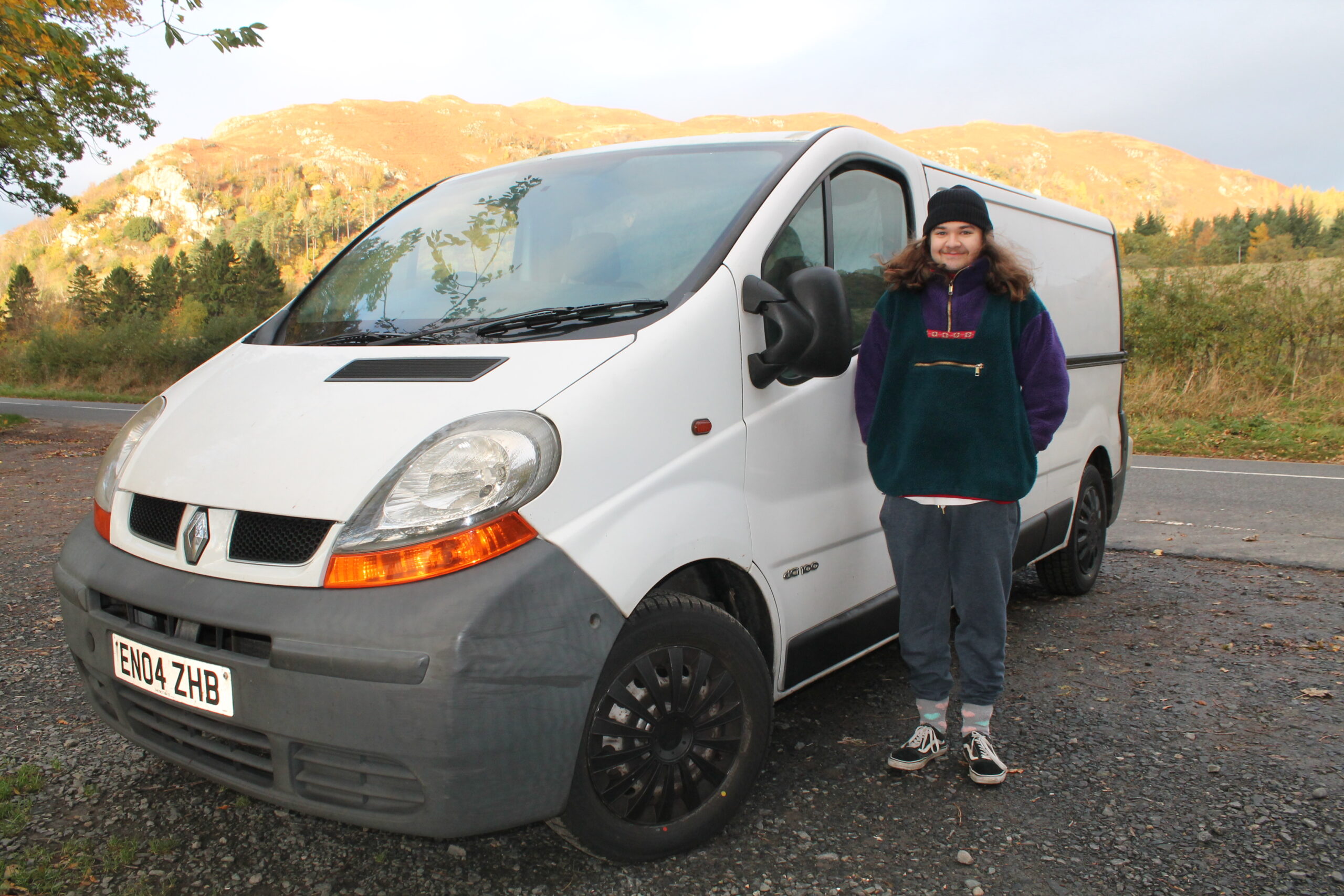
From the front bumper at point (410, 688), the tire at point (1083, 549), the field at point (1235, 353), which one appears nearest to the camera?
the front bumper at point (410, 688)

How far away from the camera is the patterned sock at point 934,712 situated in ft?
9.12

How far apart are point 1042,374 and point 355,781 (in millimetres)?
2037

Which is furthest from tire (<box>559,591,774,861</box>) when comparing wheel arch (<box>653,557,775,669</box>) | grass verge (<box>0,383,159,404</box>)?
grass verge (<box>0,383,159,404</box>)

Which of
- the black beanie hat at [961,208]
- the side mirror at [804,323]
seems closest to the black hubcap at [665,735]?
the side mirror at [804,323]

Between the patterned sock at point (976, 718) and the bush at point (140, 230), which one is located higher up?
the bush at point (140, 230)

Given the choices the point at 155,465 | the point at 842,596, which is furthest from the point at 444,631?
the point at 842,596

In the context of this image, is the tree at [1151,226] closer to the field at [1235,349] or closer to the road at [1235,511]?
the field at [1235,349]

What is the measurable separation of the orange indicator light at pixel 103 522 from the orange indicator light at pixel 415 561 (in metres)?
0.78

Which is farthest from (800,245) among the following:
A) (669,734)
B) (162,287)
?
(162,287)

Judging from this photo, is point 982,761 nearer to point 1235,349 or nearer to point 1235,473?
point 1235,473

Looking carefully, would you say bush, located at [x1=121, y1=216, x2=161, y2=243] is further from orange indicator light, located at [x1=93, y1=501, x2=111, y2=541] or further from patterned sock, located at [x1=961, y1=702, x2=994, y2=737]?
patterned sock, located at [x1=961, y1=702, x2=994, y2=737]

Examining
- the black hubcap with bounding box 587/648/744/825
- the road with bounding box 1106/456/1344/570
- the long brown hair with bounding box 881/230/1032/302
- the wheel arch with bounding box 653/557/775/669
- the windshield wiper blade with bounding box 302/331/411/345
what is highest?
the long brown hair with bounding box 881/230/1032/302

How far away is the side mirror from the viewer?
7.51 ft

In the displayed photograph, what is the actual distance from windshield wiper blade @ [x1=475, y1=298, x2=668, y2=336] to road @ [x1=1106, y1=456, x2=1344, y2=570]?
4759 mm
